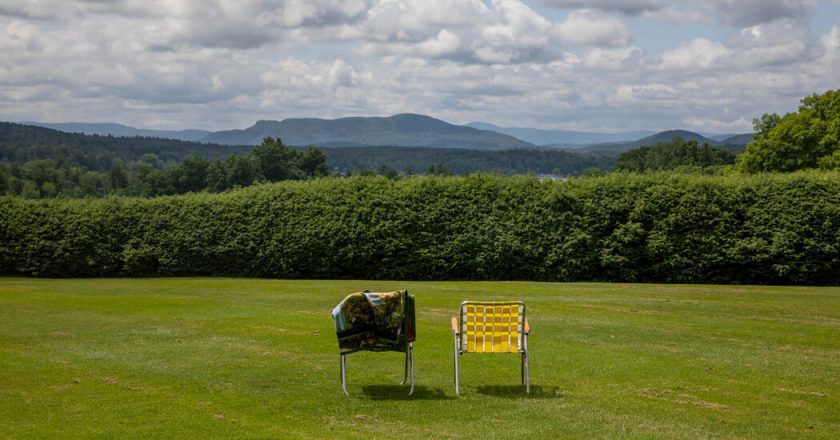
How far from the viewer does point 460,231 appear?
97.3ft

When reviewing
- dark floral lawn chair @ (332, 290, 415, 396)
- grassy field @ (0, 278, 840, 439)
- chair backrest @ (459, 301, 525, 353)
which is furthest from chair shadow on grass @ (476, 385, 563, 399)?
dark floral lawn chair @ (332, 290, 415, 396)

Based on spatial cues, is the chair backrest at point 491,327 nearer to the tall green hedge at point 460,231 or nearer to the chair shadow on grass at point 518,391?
the chair shadow on grass at point 518,391

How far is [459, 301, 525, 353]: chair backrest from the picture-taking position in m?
10.2

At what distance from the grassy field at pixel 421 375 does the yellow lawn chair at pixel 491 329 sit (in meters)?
0.64

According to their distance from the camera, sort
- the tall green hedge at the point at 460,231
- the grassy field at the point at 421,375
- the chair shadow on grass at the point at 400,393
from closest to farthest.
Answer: the grassy field at the point at 421,375, the chair shadow on grass at the point at 400,393, the tall green hedge at the point at 460,231

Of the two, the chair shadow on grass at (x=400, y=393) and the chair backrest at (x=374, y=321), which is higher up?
the chair backrest at (x=374, y=321)

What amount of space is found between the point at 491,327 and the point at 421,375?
1.72m

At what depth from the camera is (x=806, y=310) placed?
18750mm

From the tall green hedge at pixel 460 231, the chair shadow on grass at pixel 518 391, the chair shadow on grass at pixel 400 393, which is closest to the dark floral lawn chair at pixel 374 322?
the chair shadow on grass at pixel 400 393

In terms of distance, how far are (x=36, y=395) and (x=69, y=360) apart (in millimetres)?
2445

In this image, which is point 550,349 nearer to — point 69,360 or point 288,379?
point 288,379

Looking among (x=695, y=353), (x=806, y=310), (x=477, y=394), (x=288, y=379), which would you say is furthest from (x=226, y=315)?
(x=806, y=310)

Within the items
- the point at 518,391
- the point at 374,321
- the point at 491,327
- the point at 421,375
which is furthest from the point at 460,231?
the point at 374,321

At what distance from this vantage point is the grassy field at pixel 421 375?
873 cm
